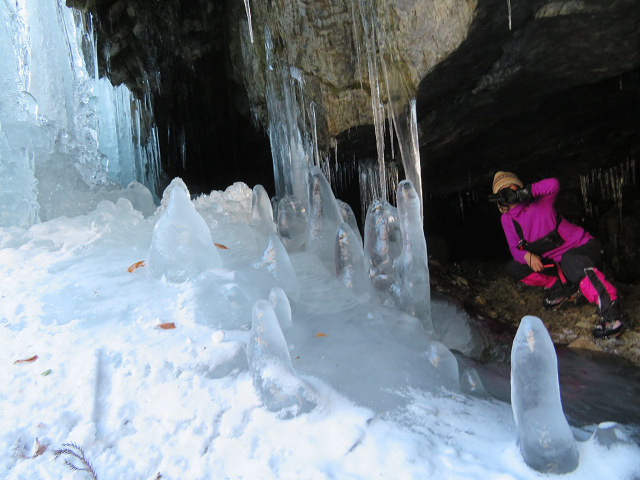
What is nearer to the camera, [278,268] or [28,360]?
[28,360]

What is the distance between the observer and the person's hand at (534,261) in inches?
175

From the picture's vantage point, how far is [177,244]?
295 cm

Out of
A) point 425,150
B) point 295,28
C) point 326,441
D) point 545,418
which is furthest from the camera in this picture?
point 425,150

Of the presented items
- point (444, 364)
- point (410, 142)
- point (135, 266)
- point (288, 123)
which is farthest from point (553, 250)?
point (135, 266)

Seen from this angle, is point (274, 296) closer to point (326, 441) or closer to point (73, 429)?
point (326, 441)

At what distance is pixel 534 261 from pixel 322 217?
2264mm

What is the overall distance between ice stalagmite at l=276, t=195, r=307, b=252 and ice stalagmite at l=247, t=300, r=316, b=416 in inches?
95.9

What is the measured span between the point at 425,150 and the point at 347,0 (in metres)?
2.39

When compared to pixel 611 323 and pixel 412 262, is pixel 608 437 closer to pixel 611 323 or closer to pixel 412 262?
pixel 412 262

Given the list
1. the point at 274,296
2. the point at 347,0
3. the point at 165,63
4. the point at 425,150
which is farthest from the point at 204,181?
the point at 274,296

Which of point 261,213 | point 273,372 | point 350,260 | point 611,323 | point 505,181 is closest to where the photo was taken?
point 273,372

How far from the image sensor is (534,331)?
4.93ft

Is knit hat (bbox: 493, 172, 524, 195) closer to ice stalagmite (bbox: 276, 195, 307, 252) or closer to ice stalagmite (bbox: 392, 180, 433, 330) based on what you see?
ice stalagmite (bbox: 392, 180, 433, 330)

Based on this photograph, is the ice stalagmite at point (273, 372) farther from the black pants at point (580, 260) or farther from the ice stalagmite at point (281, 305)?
the black pants at point (580, 260)
